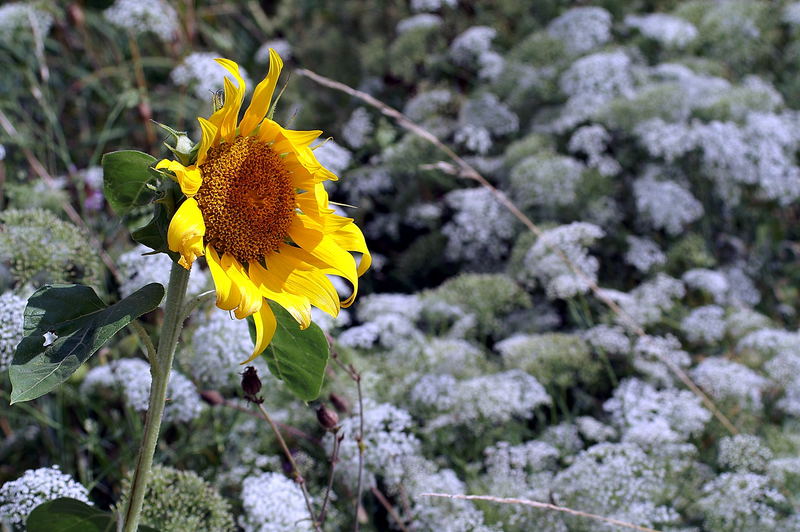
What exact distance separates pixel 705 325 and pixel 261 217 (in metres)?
1.41

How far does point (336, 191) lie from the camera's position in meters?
2.83

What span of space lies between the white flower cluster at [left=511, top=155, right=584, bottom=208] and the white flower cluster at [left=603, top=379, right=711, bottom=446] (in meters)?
0.65

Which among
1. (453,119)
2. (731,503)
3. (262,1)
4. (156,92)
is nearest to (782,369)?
(731,503)

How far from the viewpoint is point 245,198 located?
992 mm

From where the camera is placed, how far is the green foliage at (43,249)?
1.45m

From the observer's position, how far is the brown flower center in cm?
99

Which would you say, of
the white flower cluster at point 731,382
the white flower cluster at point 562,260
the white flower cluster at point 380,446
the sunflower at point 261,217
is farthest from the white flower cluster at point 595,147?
the sunflower at point 261,217

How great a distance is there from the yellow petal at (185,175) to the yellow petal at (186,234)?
18 mm

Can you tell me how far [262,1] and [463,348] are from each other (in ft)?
8.78

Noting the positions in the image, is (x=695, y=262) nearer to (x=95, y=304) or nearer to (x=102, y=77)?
(x=95, y=304)

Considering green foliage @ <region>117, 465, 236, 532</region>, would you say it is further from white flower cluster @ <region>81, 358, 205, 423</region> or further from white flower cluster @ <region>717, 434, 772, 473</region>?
white flower cluster @ <region>717, 434, 772, 473</region>

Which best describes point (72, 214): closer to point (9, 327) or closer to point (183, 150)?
point (9, 327)

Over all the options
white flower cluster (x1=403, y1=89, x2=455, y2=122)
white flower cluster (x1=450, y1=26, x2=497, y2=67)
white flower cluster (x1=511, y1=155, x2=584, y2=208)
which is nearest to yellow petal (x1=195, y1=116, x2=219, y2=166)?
white flower cluster (x1=511, y1=155, x2=584, y2=208)

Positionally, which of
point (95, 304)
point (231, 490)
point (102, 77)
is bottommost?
point (231, 490)
